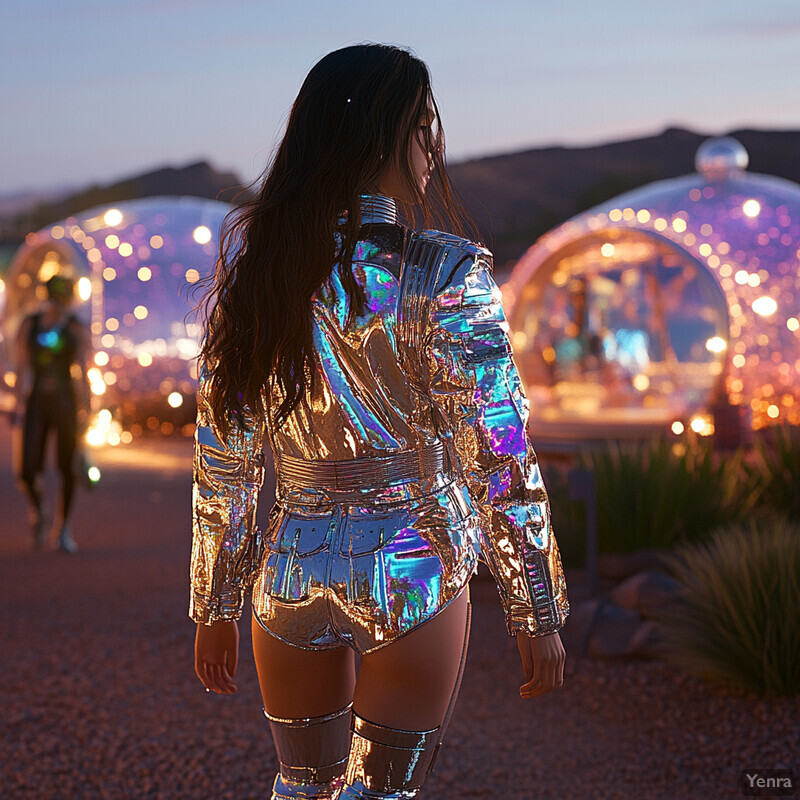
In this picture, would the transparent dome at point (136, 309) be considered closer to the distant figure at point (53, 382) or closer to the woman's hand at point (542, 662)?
the distant figure at point (53, 382)

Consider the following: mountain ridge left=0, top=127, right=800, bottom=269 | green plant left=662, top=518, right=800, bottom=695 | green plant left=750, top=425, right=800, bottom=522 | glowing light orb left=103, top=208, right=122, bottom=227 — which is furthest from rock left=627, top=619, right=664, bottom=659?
mountain ridge left=0, top=127, right=800, bottom=269

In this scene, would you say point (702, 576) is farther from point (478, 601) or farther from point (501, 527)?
point (501, 527)

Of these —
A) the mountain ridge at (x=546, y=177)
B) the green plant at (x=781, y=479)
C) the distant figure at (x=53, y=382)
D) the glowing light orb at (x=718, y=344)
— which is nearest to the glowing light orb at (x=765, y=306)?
the glowing light orb at (x=718, y=344)

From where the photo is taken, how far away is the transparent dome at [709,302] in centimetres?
1072

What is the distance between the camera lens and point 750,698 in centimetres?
421

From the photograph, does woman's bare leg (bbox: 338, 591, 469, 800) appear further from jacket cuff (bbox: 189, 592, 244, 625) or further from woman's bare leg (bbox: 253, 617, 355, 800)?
jacket cuff (bbox: 189, 592, 244, 625)

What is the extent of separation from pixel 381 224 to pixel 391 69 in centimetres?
28

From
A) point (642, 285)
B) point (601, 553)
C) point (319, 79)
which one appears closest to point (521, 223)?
point (642, 285)

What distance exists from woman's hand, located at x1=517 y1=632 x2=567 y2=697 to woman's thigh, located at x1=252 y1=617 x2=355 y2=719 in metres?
0.36

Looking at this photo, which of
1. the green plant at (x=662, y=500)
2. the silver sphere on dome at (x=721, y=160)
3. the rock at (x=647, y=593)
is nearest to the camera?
the rock at (x=647, y=593)

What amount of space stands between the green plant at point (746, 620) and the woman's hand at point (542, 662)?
266cm

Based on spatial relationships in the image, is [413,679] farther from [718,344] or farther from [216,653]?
[718,344]

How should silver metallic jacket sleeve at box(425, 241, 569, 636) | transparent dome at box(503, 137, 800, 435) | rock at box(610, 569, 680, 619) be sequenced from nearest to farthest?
silver metallic jacket sleeve at box(425, 241, 569, 636)
rock at box(610, 569, 680, 619)
transparent dome at box(503, 137, 800, 435)

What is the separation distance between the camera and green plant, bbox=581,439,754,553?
6137mm
